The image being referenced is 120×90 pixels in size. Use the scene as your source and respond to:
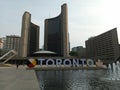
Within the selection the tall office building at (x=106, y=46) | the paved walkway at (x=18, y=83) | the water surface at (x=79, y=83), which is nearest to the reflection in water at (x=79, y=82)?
the water surface at (x=79, y=83)

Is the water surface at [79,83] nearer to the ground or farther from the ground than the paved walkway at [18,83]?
nearer to the ground

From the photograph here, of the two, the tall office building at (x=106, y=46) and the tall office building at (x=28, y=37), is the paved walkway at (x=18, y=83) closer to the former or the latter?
the tall office building at (x=106, y=46)

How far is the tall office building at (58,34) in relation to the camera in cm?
11232

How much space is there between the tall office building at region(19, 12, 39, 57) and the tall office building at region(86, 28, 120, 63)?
57.2 meters

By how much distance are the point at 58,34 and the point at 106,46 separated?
4219 centimetres

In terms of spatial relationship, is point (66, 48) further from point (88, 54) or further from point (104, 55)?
point (88, 54)

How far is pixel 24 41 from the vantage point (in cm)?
11969

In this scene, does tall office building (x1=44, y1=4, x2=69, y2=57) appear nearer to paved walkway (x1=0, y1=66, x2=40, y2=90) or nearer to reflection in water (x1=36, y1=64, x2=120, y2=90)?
reflection in water (x1=36, y1=64, x2=120, y2=90)

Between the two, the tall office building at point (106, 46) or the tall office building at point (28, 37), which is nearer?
the tall office building at point (106, 46)

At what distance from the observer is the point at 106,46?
120562 mm

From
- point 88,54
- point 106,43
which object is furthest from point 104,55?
point 88,54

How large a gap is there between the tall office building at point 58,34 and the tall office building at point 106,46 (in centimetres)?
2645

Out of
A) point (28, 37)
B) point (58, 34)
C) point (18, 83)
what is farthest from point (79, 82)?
point (28, 37)

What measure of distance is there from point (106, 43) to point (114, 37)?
9.84 metres
